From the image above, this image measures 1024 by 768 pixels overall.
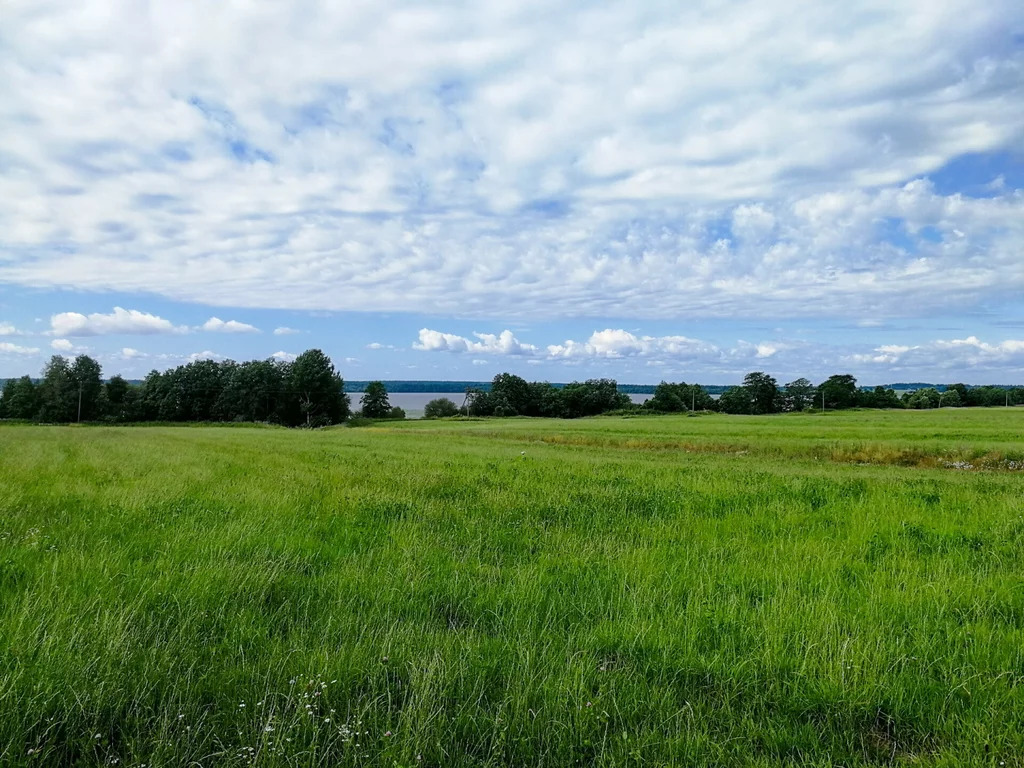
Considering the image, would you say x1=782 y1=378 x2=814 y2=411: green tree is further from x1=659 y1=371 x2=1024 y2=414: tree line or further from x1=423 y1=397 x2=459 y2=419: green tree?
x1=423 y1=397 x2=459 y2=419: green tree

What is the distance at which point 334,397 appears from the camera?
10381 centimetres

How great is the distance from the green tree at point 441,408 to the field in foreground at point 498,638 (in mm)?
124969

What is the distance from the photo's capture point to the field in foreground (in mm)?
3340

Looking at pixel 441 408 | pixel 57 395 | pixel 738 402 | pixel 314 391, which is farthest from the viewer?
pixel 738 402

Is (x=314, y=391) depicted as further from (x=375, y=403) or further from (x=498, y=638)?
(x=498, y=638)

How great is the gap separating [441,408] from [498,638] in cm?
13336

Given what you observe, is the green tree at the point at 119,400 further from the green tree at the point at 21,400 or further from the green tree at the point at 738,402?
the green tree at the point at 738,402

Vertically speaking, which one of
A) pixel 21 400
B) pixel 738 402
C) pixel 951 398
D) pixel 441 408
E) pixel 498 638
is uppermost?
pixel 21 400

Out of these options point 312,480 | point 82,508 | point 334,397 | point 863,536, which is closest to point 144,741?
point 82,508

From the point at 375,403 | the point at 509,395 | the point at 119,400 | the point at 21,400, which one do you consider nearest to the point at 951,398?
the point at 509,395

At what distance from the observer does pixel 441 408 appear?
13688 cm

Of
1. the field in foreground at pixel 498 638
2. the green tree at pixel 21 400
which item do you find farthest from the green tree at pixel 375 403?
the field in foreground at pixel 498 638

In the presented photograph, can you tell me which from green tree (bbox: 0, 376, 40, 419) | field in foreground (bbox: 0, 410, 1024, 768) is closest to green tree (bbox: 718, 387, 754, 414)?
green tree (bbox: 0, 376, 40, 419)

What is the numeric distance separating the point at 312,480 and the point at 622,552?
827cm
